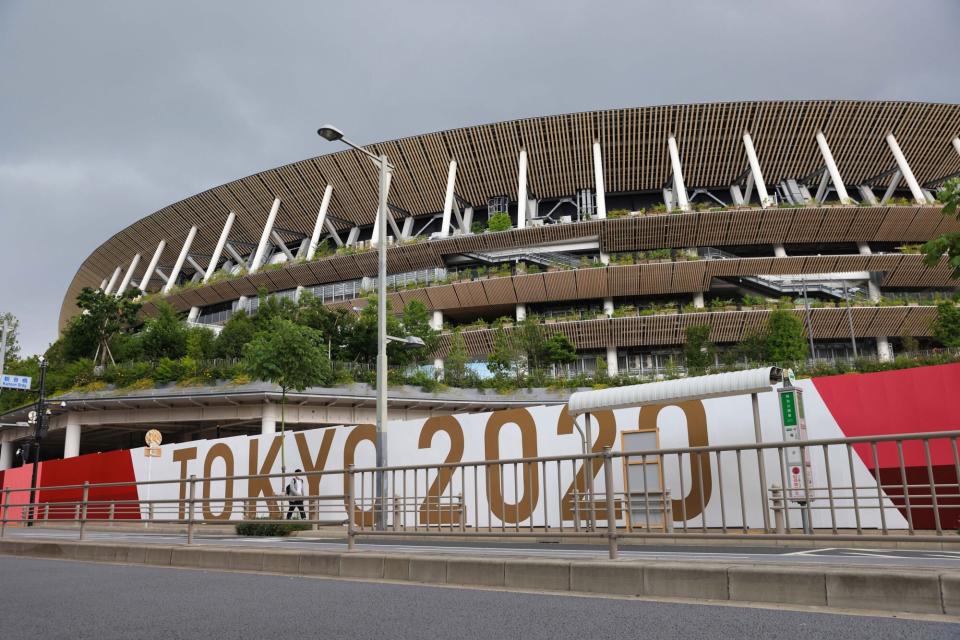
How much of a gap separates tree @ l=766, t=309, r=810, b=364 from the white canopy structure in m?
28.3

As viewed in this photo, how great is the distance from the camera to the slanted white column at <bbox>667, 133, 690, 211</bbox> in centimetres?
4843

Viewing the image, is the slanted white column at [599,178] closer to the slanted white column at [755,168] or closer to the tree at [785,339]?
the slanted white column at [755,168]

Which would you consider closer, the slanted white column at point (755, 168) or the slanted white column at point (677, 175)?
the slanted white column at point (755, 168)

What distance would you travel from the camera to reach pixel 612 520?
7125mm

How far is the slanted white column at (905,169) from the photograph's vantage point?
4872 centimetres

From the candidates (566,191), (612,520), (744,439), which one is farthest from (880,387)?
(566,191)

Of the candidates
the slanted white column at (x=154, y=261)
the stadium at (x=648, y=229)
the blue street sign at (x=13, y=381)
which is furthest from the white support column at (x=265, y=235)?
the blue street sign at (x=13, y=381)

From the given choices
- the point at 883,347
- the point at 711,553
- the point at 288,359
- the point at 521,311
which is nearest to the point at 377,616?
the point at 711,553

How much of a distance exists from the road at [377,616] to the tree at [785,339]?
1502 inches

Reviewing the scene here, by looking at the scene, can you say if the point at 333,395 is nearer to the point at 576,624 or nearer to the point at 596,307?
the point at 596,307

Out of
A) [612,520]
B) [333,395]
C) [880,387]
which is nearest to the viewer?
[612,520]

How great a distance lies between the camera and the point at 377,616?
572 centimetres

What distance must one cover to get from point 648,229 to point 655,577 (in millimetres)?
43898

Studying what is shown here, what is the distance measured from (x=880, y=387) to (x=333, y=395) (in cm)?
2662
